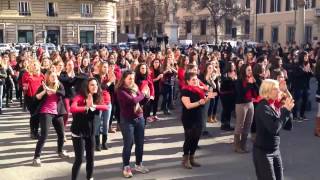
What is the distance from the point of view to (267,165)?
A: 18.2 ft

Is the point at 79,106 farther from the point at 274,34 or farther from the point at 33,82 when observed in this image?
the point at 274,34

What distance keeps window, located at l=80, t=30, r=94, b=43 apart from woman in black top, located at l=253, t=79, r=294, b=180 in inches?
2384

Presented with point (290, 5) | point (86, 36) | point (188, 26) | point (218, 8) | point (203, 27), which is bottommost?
point (86, 36)

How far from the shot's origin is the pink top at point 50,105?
8211mm

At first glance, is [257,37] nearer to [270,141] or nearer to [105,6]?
[105,6]

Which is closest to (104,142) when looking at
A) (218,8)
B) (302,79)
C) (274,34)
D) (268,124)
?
(268,124)

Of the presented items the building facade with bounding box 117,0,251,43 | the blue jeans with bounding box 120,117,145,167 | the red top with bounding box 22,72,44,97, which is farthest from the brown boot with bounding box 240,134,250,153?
the building facade with bounding box 117,0,251,43

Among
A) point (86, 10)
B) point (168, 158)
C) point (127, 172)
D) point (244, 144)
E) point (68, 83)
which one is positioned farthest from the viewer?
point (86, 10)

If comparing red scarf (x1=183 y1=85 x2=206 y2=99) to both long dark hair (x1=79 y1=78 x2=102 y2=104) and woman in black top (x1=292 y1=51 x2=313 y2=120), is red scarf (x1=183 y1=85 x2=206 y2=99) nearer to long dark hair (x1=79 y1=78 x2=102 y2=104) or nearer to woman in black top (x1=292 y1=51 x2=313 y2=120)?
long dark hair (x1=79 y1=78 x2=102 y2=104)

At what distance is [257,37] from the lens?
6731 cm

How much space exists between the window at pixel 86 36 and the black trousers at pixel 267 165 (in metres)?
60.6

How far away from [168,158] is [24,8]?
56.6 metres

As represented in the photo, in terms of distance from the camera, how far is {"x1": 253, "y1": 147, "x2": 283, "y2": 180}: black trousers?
18.2 ft

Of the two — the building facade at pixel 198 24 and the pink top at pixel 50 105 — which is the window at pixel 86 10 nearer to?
the building facade at pixel 198 24
